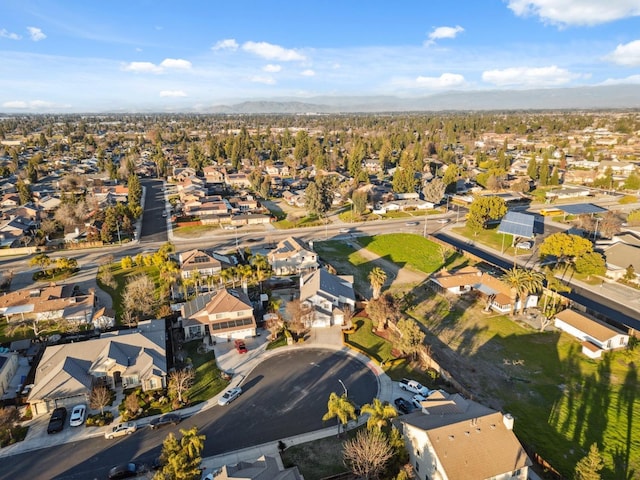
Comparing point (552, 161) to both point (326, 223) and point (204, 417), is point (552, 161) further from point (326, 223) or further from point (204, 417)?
point (204, 417)

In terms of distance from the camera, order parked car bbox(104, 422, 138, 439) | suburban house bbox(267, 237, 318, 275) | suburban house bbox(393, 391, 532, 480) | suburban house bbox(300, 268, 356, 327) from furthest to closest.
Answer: suburban house bbox(267, 237, 318, 275) → suburban house bbox(300, 268, 356, 327) → parked car bbox(104, 422, 138, 439) → suburban house bbox(393, 391, 532, 480)

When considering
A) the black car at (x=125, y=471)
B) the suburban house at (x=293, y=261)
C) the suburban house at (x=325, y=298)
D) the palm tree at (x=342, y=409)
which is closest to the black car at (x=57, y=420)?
the black car at (x=125, y=471)

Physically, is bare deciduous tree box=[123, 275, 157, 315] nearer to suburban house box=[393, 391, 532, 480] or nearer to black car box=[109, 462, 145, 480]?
black car box=[109, 462, 145, 480]

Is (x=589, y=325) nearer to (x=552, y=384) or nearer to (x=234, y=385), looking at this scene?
(x=552, y=384)

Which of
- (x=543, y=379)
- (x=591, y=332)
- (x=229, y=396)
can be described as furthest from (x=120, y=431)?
(x=591, y=332)

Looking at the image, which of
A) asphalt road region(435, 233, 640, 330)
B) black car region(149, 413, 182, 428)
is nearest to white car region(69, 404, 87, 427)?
black car region(149, 413, 182, 428)

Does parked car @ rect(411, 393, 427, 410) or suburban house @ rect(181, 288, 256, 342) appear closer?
parked car @ rect(411, 393, 427, 410)

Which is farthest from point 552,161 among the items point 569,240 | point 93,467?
point 93,467

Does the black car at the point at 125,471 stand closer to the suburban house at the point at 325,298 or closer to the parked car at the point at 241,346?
the parked car at the point at 241,346
